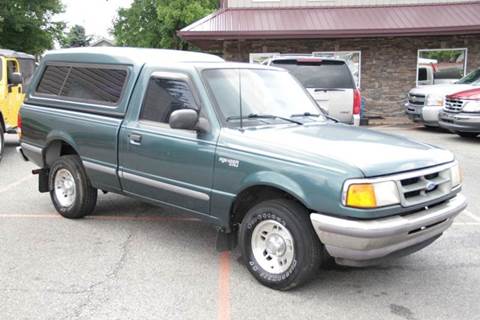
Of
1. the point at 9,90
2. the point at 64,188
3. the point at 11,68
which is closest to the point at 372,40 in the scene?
the point at 11,68

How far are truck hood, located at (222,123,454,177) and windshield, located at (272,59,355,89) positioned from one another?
5337 millimetres

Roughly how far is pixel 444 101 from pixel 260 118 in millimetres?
9674

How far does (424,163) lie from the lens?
162 inches

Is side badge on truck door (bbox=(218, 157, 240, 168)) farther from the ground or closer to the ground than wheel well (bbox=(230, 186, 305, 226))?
farther from the ground

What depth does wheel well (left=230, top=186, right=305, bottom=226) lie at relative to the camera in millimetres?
4297

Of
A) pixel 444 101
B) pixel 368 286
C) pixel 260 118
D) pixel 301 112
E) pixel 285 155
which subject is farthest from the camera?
pixel 444 101

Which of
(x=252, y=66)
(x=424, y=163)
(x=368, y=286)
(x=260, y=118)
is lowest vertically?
(x=368, y=286)

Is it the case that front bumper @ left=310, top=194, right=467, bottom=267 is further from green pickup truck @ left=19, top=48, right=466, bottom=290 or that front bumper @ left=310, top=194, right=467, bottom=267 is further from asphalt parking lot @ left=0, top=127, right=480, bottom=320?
asphalt parking lot @ left=0, top=127, right=480, bottom=320

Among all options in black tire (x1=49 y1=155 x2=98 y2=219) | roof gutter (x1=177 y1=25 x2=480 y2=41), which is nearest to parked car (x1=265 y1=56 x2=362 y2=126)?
black tire (x1=49 y1=155 x2=98 y2=219)

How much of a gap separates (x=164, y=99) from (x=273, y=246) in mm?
1790

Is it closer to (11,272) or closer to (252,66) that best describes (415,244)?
(252,66)

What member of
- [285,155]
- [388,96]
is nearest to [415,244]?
[285,155]

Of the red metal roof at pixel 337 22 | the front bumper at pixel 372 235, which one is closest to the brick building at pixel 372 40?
the red metal roof at pixel 337 22

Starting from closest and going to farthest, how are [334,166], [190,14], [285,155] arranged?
[334,166]
[285,155]
[190,14]
